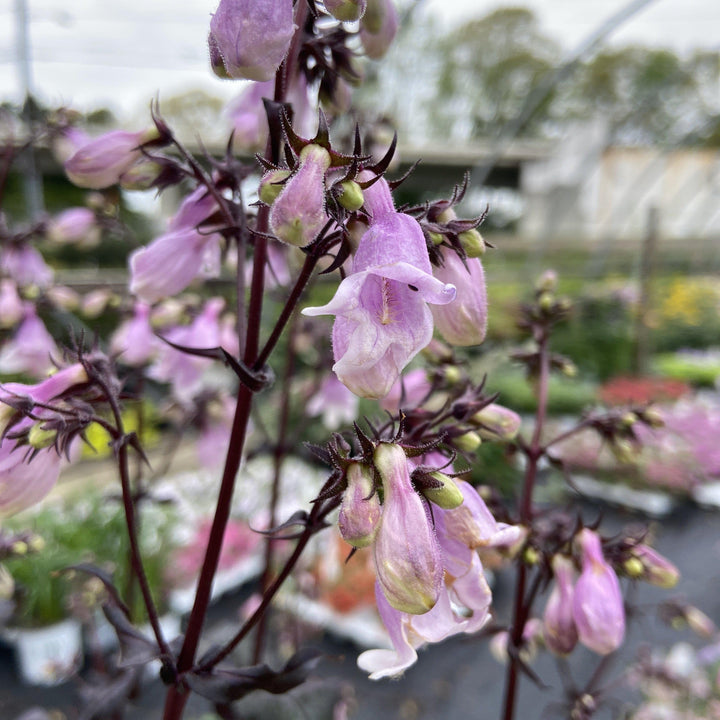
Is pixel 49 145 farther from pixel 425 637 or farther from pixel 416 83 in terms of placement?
pixel 416 83

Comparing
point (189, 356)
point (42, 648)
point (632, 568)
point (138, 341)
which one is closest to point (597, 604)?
point (632, 568)

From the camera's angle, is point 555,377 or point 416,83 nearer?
point 555,377

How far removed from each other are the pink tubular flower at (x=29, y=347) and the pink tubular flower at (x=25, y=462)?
104cm

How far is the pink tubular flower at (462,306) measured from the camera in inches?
26.0

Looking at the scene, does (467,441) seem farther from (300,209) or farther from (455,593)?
(300,209)

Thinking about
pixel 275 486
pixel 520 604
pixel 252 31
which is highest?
pixel 252 31

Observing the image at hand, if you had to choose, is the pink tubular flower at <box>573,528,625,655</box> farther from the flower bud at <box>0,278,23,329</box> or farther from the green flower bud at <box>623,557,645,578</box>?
the flower bud at <box>0,278,23,329</box>

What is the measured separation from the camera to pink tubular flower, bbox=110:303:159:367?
157 cm

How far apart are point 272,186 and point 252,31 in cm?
15

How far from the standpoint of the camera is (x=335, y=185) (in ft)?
1.80

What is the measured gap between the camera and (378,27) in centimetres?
89

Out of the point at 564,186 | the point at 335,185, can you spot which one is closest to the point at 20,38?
the point at 335,185

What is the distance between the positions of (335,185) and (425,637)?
0.46m

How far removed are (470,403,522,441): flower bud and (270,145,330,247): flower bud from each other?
411 mm
